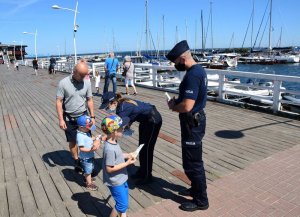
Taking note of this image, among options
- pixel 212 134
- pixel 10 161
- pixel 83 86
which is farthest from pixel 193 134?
pixel 10 161

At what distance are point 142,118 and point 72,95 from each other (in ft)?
4.08

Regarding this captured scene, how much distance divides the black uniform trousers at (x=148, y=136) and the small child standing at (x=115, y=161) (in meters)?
0.96

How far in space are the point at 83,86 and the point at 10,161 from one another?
246cm

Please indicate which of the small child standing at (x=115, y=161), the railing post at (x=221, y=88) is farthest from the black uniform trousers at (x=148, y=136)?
the railing post at (x=221, y=88)

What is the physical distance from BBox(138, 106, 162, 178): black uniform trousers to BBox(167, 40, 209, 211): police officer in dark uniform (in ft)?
1.89

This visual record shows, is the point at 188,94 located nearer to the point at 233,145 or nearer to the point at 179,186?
the point at 179,186

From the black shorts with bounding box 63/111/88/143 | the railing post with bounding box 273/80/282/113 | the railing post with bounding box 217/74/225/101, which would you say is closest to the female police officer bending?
the black shorts with bounding box 63/111/88/143

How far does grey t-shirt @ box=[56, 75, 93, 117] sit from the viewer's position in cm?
448

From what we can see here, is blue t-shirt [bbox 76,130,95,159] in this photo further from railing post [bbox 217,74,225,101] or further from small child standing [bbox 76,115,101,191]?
railing post [bbox 217,74,225,101]

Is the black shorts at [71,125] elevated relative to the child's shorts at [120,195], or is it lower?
elevated

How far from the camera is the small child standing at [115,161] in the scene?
10.2ft

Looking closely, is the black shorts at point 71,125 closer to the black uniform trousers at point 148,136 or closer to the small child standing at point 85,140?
the small child standing at point 85,140

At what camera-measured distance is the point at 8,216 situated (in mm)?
3807

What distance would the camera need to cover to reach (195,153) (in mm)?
3551
